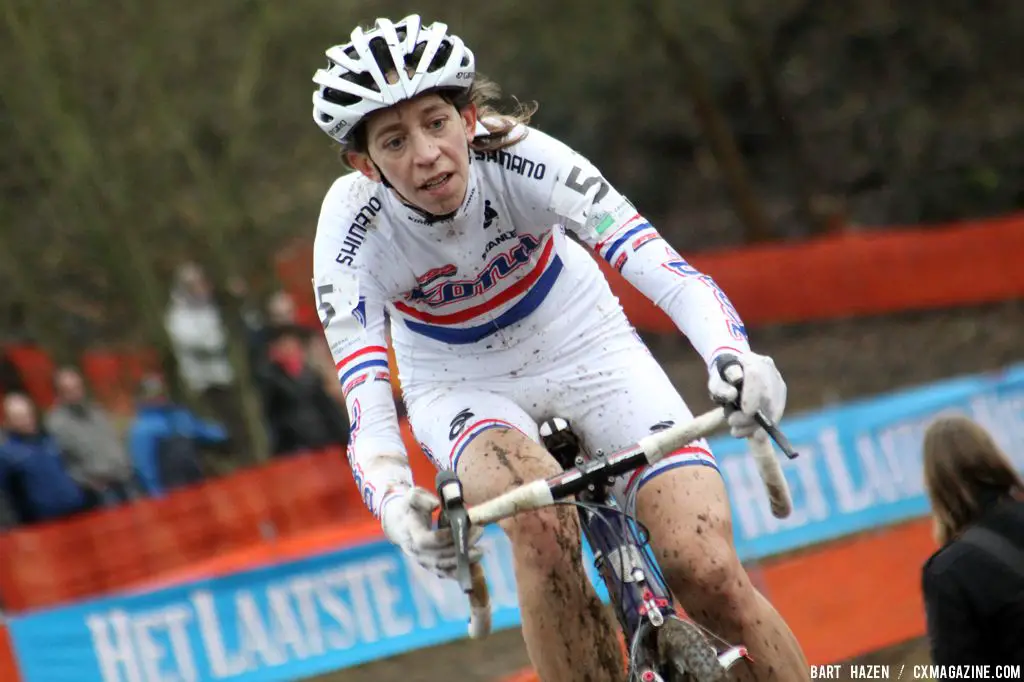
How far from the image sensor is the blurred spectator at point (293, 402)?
12.3m

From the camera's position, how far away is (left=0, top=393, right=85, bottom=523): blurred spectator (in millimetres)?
10508

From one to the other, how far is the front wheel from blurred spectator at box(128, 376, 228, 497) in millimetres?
8111

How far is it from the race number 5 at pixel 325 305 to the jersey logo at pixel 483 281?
0.34 metres

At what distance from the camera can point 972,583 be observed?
486 cm

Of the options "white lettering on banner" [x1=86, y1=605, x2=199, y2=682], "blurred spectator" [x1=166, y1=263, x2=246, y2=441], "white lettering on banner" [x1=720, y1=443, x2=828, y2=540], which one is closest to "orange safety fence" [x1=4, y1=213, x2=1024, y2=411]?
"blurred spectator" [x1=166, y1=263, x2=246, y2=441]

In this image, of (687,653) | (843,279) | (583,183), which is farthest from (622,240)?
(843,279)

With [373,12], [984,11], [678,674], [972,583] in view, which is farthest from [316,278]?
[984,11]

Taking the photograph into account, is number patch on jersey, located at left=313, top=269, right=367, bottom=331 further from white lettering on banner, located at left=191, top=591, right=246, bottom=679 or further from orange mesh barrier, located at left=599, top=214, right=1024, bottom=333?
orange mesh barrier, located at left=599, top=214, right=1024, bottom=333

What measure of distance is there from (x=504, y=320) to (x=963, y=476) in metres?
1.74

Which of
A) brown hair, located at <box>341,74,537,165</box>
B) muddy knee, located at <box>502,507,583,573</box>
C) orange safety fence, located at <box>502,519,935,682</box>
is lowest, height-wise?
orange safety fence, located at <box>502,519,935,682</box>

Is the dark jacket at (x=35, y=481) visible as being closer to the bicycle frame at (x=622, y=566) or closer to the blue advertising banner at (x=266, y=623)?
the blue advertising banner at (x=266, y=623)

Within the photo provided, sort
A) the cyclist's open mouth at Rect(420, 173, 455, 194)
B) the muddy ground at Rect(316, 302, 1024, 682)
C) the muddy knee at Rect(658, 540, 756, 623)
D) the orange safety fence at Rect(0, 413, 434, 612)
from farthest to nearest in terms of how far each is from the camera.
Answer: the muddy ground at Rect(316, 302, 1024, 682), the orange safety fence at Rect(0, 413, 434, 612), the cyclist's open mouth at Rect(420, 173, 455, 194), the muddy knee at Rect(658, 540, 756, 623)

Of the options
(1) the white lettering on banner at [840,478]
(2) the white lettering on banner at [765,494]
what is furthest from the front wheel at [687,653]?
(1) the white lettering on banner at [840,478]

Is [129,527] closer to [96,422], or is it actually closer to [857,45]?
[96,422]
